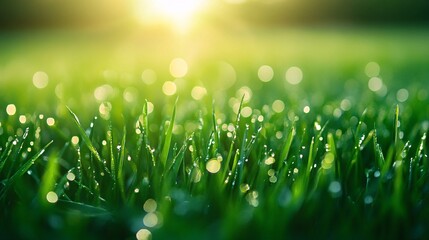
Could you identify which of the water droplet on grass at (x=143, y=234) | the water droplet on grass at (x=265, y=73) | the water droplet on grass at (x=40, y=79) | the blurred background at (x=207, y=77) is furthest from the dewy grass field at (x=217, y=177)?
the water droplet on grass at (x=265, y=73)

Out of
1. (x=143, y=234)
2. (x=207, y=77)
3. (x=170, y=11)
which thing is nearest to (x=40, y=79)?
(x=207, y=77)

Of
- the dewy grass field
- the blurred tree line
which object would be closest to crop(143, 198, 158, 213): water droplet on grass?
the dewy grass field

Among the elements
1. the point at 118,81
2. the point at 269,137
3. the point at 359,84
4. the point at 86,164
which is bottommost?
the point at 86,164

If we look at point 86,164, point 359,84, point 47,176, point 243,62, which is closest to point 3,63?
point 243,62

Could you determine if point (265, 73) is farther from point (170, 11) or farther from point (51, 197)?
point (170, 11)

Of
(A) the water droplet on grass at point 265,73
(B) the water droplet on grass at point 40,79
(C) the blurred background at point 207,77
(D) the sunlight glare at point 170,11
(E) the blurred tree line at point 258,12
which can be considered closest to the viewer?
(C) the blurred background at point 207,77

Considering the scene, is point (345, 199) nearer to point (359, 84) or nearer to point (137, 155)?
point (137, 155)

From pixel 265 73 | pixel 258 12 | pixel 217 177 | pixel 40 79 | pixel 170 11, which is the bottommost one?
pixel 217 177

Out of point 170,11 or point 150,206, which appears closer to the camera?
point 150,206

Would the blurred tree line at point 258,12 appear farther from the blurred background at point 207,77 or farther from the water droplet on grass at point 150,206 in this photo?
the water droplet on grass at point 150,206
